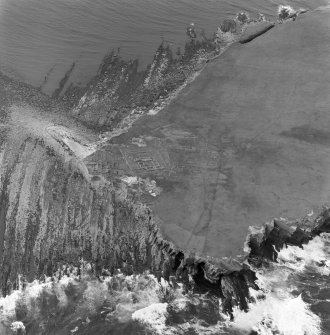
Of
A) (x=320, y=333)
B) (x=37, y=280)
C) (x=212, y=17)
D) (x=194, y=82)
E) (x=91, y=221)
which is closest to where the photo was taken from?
(x=320, y=333)

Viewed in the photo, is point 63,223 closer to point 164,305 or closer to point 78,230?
point 78,230

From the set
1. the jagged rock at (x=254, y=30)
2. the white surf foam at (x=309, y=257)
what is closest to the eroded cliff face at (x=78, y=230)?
the white surf foam at (x=309, y=257)

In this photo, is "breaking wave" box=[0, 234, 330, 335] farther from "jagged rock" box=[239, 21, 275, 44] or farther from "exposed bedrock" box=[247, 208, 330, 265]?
"jagged rock" box=[239, 21, 275, 44]

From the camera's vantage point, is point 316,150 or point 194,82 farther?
point 194,82

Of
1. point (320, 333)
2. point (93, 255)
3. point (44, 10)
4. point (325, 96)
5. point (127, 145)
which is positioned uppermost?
point (44, 10)

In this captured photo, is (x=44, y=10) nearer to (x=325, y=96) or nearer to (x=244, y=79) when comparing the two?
(x=244, y=79)

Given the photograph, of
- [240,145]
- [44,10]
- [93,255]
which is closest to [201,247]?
[93,255]

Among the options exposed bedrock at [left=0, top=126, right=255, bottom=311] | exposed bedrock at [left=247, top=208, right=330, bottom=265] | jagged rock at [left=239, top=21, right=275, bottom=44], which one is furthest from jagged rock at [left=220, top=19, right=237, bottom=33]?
exposed bedrock at [left=247, top=208, right=330, bottom=265]

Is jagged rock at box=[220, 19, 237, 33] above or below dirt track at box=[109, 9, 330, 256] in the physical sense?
above
